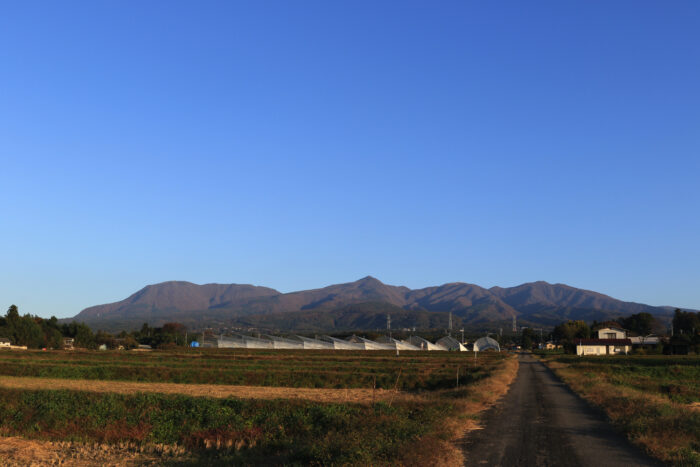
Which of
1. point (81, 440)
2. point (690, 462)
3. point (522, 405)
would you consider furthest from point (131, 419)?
point (690, 462)

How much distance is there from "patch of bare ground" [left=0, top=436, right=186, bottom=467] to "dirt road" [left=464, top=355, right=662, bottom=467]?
1206cm

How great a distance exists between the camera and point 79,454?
2300 cm

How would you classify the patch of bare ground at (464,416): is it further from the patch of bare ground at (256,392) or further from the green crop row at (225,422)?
the patch of bare ground at (256,392)

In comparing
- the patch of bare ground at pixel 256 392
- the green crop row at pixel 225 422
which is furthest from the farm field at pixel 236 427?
the patch of bare ground at pixel 256 392

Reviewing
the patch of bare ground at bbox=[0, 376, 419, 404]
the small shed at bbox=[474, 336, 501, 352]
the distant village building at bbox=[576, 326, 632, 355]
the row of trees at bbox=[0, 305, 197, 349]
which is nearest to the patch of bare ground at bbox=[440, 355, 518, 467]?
the patch of bare ground at bbox=[0, 376, 419, 404]

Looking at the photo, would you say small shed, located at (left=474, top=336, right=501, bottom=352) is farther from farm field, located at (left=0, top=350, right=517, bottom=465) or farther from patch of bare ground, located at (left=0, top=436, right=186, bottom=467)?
patch of bare ground, located at (left=0, top=436, right=186, bottom=467)

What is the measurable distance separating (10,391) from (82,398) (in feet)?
20.8

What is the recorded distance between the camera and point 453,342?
185500 millimetres

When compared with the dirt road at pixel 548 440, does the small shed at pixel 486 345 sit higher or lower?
lower

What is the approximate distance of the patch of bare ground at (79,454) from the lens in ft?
70.7

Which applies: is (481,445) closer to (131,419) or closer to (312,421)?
(312,421)

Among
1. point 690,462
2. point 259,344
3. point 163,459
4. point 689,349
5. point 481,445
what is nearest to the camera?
point 690,462

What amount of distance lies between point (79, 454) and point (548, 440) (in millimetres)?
18267

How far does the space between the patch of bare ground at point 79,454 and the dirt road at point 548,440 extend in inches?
475
